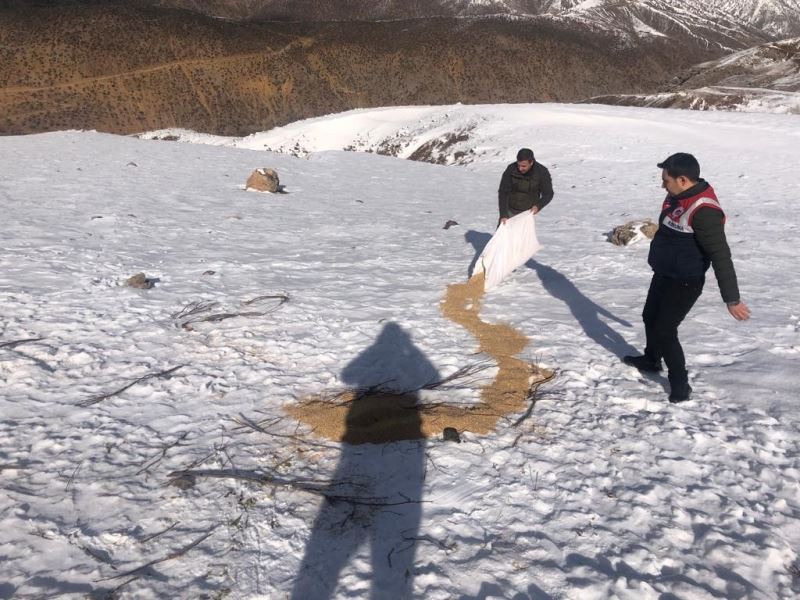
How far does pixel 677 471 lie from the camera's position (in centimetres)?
339

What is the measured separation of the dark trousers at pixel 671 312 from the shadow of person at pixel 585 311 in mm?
859

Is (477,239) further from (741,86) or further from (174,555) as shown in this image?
(741,86)

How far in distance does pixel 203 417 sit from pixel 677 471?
3.30 m

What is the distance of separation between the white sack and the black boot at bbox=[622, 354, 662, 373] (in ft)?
7.98

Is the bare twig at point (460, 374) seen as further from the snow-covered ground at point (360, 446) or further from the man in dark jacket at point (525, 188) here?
the man in dark jacket at point (525, 188)

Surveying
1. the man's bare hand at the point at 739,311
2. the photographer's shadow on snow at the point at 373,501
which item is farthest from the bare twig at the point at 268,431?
the man's bare hand at the point at 739,311

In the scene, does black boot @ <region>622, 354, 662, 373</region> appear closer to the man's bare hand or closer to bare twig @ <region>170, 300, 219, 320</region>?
the man's bare hand

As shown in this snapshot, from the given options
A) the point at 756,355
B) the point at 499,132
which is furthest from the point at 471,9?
the point at 756,355

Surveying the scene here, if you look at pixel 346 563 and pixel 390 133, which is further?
pixel 390 133

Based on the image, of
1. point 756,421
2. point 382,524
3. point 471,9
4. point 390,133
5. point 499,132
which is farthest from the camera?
point 471,9

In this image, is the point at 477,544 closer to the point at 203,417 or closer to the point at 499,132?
the point at 203,417

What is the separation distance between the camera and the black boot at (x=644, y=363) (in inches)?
176

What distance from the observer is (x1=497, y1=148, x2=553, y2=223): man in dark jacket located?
6.65 meters

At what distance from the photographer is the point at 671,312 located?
3.89m
